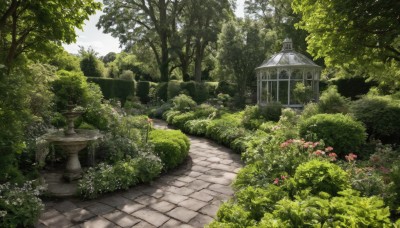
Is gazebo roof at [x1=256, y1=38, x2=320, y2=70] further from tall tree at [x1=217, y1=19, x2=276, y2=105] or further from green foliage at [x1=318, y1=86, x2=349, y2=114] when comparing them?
tall tree at [x1=217, y1=19, x2=276, y2=105]

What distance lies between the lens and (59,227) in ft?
12.2

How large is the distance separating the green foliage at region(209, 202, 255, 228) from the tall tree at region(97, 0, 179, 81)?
20815 mm

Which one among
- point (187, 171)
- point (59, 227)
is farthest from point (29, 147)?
point (187, 171)

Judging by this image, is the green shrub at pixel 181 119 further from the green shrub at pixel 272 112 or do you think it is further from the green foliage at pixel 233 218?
the green foliage at pixel 233 218

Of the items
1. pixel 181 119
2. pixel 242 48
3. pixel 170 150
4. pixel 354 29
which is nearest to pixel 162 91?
pixel 242 48

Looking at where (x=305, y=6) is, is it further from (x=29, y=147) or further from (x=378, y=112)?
(x=29, y=147)

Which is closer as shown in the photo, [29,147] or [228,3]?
[29,147]

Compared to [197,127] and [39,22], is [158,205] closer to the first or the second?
[39,22]

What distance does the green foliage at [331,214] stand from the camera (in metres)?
2.44

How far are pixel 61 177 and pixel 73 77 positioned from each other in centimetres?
316

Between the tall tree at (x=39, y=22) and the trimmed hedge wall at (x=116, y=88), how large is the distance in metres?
12.5

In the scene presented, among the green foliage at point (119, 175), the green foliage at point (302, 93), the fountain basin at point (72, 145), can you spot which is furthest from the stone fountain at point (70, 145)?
the green foliage at point (302, 93)

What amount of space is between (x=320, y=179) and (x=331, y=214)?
2.58ft

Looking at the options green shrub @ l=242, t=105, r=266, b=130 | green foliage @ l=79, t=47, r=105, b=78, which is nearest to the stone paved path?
green shrub @ l=242, t=105, r=266, b=130
